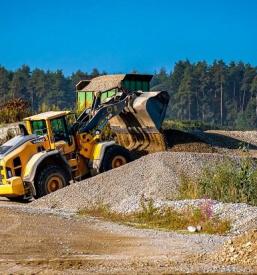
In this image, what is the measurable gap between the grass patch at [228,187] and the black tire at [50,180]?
390 centimetres

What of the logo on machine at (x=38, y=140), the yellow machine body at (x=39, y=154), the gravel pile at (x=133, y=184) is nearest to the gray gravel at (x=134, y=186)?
the gravel pile at (x=133, y=184)

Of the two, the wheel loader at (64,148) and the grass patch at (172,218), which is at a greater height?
the wheel loader at (64,148)

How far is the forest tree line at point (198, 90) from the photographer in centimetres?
9825

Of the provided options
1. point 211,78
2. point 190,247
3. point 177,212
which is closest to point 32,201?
point 177,212

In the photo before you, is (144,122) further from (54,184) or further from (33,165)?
(33,165)

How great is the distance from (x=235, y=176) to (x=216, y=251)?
5709 millimetres

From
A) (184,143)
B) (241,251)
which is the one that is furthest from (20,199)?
(241,251)

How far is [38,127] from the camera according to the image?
19.9m

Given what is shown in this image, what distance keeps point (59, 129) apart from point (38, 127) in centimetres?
58

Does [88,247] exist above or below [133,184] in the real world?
below

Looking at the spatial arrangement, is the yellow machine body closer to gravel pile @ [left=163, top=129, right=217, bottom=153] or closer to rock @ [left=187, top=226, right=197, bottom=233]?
gravel pile @ [left=163, top=129, right=217, bottom=153]

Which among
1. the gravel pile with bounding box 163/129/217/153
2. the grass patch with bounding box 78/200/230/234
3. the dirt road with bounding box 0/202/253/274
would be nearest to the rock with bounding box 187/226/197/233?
the grass patch with bounding box 78/200/230/234

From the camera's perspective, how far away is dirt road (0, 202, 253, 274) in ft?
32.9

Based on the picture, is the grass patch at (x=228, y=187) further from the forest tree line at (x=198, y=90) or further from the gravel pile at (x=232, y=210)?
the forest tree line at (x=198, y=90)
